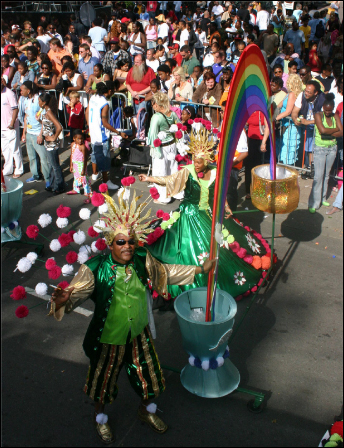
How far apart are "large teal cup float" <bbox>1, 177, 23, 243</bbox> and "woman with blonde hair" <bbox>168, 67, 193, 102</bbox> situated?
4.60 metres

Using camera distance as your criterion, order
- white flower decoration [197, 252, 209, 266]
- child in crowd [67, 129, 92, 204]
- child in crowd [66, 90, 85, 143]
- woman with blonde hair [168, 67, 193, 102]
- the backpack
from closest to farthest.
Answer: white flower decoration [197, 252, 209, 266] → child in crowd [67, 129, 92, 204] → child in crowd [66, 90, 85, 143] → woman with blonde hair [168, 67, 193, 102] → the backpack

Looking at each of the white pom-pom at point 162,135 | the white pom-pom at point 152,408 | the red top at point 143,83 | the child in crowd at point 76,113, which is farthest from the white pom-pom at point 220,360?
the red top at point 143,83

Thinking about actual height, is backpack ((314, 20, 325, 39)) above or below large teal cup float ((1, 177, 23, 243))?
above

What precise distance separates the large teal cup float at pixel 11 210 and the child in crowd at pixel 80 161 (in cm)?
167

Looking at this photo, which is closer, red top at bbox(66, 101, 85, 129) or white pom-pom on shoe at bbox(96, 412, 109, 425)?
white pom-pom on shoe at bbox(96, 412, 109, 425)

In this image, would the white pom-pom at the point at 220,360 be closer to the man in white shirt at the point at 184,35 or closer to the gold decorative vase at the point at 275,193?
the gold decorative vase at the point at 275,193

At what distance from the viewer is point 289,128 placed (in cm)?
874

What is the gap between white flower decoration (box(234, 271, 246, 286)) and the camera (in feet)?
18.1

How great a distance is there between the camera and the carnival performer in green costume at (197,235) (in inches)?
214

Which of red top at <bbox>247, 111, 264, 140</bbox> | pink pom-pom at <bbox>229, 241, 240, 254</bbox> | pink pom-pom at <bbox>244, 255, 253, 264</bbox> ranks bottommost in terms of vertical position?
pink pom-pom at <bbox>244, 255, 253, 264</bbox>

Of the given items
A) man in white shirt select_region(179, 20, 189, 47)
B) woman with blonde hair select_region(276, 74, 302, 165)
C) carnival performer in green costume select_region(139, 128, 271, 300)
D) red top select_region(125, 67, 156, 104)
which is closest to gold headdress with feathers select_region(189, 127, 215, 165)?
carnival performer in green costume select_region(139, 128, 271, 300)

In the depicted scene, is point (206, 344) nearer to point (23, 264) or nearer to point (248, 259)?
point (23, 264)

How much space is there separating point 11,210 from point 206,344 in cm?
374

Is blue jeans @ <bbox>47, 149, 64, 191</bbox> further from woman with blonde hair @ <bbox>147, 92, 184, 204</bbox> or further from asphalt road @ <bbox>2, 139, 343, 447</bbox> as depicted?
asphalt road @ <bbox>2, 139, 343, 447</bbox>
